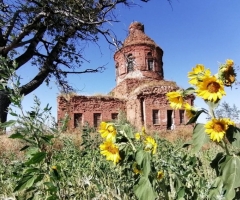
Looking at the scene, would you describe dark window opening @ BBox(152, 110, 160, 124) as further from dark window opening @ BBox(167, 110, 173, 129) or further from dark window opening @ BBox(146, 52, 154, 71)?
dark window opening @ BBox(146, 52, 154, 71)

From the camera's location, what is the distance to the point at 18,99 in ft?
5.12

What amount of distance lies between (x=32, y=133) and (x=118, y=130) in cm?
49

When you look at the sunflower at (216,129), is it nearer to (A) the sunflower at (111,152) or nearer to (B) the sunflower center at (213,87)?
(B) the sunflower center at (213,87)

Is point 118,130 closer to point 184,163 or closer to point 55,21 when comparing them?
point 184,163

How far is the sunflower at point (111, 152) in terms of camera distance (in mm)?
Answer: 1623

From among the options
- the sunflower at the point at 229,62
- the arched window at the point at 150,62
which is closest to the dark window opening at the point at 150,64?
the arched window at the point at 150,62

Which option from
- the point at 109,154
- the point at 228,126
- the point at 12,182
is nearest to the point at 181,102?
the point at 228,126

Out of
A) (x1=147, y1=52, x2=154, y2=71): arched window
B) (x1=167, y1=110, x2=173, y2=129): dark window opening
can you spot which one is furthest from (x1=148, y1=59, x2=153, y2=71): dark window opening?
(x1=167, y1=110, x2=173, y2=129): dark window opening

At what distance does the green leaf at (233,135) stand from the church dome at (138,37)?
29671 millimetres

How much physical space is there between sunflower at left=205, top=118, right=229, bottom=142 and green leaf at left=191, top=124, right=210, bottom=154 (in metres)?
0.03

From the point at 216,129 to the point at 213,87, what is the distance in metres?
0.22

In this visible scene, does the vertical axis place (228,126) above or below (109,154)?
above

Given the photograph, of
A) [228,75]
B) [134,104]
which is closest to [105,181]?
[228,75]

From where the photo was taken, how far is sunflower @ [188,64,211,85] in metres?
1.55
